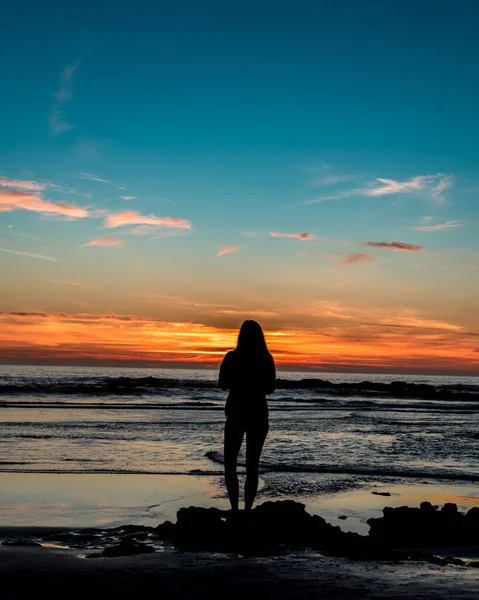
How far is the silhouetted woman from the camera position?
621cm

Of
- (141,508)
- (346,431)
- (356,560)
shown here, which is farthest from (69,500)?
(346,431)

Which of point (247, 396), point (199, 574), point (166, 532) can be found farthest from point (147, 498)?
point (199, 574)

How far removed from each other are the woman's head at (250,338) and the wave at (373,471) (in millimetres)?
5559

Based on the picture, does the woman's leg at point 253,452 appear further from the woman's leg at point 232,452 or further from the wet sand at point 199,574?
the wet sand at point 199,574

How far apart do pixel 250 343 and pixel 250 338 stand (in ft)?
0.17

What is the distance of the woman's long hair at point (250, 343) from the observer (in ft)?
20.5

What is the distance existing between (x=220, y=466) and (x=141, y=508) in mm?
3990

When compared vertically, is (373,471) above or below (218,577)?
below

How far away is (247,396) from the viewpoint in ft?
20.4

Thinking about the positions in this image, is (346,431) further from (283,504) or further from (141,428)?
(283,504)

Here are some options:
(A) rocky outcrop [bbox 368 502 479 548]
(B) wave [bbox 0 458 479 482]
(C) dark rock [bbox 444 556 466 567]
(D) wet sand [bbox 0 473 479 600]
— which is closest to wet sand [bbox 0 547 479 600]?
(D) wet sand [bbox 0 473 479 600]

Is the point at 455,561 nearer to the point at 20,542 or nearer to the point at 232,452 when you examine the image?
→ the point at 232,452

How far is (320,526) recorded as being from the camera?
19.1ft

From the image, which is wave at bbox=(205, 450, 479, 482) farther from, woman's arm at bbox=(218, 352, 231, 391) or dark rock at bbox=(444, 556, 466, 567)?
dark rock at bbox=(444, 556, 466, 567)
